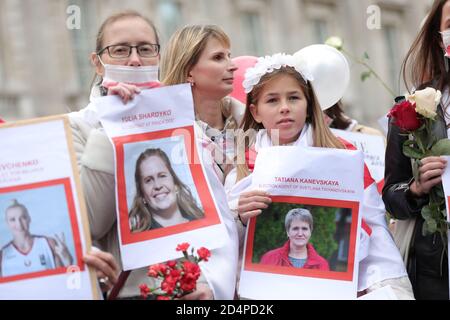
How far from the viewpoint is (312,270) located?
109 inches

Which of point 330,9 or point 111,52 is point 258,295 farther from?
point 330,9

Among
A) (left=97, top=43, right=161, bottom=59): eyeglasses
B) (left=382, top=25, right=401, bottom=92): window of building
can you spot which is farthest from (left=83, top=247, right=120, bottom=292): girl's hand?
(left=382, top=25, right=401, bottom=92): window of building

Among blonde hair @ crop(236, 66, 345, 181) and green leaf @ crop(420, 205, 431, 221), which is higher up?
blonde hair @ crop(236, 66, 345, 181)

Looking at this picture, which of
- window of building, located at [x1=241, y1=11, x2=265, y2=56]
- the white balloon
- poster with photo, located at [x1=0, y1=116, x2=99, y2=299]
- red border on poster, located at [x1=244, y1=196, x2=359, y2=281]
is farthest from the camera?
window of building, located at [x1=241, y1=11, x2=265, y2=56]

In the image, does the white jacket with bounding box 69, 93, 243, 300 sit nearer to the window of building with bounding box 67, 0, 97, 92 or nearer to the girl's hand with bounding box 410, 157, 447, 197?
the girl's hand with bounding box 410, 157, 447, 197

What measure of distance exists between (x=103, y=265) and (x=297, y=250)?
0.64 m

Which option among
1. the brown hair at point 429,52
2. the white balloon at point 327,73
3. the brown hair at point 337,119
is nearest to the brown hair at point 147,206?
the brown hair at point 429,52

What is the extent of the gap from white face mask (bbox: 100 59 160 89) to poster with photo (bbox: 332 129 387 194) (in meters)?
1.47

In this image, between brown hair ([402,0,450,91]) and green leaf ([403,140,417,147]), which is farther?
brown hair ([402,0,450,91])

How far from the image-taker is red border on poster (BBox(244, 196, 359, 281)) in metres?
2.77

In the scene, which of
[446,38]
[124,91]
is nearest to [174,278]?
[124,91]

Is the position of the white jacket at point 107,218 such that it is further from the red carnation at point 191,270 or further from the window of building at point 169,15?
the window of building at point 169,15

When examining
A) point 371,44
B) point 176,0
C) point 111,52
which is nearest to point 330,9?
point 371,44
